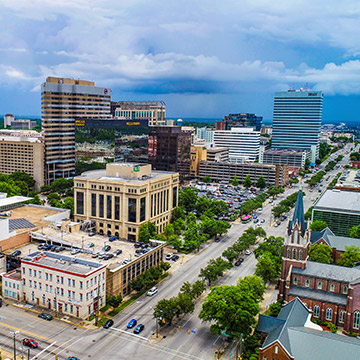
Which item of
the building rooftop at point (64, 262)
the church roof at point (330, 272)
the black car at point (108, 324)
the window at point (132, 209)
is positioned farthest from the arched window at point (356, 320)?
the window at point (132, 209)

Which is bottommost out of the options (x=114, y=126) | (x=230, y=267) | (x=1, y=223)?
(x=230, y=267)

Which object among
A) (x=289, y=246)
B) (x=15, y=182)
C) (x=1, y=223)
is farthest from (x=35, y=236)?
(x=15, y=182)

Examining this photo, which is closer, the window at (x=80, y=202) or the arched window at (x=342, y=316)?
the arched window at (x=342, y=316)

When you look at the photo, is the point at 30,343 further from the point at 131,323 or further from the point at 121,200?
the point at 121,200

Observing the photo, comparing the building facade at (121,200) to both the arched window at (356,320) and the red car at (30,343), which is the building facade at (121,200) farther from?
the arched window at (356,320)

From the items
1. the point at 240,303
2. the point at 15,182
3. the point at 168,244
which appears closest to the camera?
the point at 240,303

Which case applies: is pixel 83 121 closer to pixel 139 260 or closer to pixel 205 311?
pixel 139 260

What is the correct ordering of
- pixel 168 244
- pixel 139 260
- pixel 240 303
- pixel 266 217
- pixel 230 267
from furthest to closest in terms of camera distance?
1. pixel 266 217
2. pixel 168 244
3. pixel 230 267
4. pixel 139 260
5. pixel 240 303
